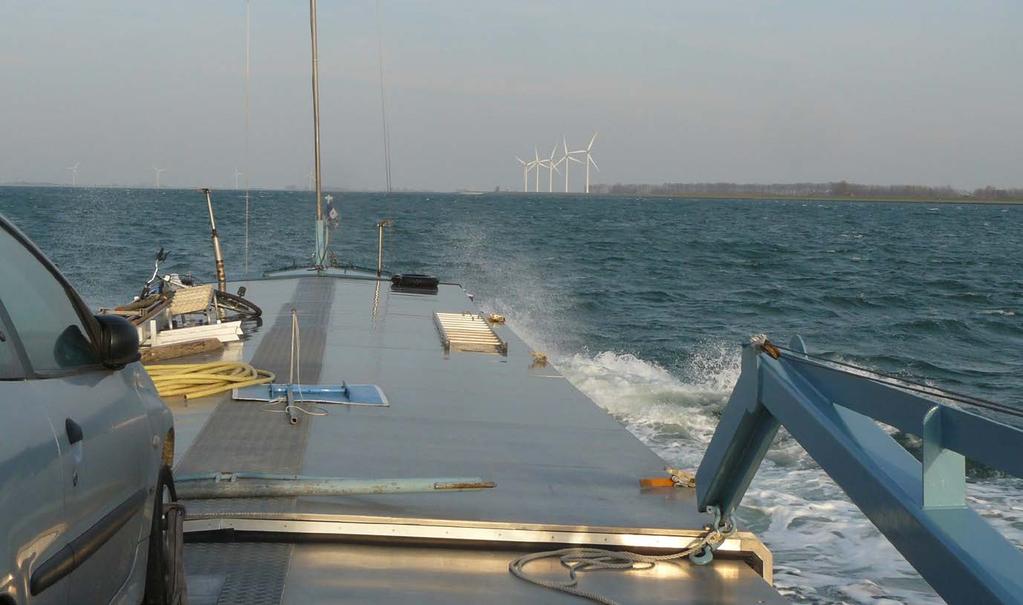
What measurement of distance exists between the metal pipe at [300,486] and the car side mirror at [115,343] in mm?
1885

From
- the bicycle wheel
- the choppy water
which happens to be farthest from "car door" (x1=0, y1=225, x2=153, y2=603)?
the bicycle wheel

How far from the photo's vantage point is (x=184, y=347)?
9.55m

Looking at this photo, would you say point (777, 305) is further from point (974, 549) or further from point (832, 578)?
point (974, 549)

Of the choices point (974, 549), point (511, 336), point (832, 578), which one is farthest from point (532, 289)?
point (974, 549)

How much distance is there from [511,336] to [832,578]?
5.33 meters

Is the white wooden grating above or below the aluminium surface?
above

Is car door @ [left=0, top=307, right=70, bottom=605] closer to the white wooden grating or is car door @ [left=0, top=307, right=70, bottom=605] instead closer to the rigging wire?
the rigging wire

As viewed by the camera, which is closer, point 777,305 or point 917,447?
point 917,447

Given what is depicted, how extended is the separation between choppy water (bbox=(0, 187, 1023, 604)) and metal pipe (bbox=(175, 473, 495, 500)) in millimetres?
2961

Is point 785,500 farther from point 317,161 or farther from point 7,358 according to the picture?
point 317,161

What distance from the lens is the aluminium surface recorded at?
4664 millimetres

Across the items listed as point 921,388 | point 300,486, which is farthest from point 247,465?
point 921,388

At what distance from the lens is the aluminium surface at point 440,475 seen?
184 inches

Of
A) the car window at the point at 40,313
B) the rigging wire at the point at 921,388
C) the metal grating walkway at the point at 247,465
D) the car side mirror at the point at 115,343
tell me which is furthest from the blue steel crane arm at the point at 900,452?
the car window at the point at 40,313
